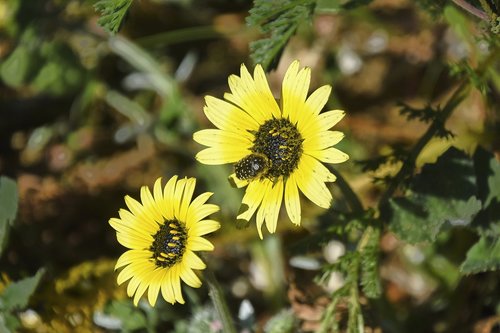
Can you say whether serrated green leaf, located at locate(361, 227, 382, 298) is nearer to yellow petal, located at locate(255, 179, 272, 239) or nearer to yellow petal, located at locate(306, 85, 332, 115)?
yellow petal, located at locate(255, 179, 272, 239)

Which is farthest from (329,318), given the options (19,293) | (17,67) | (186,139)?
(17,67)

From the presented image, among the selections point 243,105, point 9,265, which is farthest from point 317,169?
point 9,265

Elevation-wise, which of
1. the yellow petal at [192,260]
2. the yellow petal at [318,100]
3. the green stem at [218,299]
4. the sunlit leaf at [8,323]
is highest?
the yellow petal at [318,100]

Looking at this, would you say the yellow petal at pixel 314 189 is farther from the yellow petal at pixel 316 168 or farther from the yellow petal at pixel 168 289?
the yellow petal at pixel 168 289

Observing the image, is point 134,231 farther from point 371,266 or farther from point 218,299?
point 371,266

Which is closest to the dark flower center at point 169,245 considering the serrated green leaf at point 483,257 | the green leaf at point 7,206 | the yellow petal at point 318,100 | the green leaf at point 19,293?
the yellow petal at point 318,100

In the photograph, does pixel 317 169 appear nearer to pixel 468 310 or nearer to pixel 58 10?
pixel 468 310
